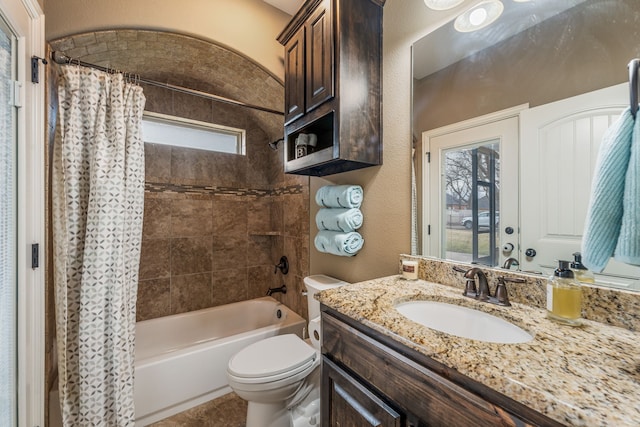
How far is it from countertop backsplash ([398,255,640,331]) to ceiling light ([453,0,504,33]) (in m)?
1.01

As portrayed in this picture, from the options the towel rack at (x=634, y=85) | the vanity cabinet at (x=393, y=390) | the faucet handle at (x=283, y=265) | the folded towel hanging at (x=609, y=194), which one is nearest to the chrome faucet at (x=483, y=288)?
the folded towel hanging at (x=609, y=194)

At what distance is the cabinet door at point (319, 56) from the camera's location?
1.27 metres

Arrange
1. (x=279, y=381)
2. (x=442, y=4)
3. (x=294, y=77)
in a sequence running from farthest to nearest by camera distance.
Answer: (x=294, y=77) → (x=279, y=381) → (x=442, y=4)

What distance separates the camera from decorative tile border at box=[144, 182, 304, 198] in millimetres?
2244

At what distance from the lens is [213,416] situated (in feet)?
5.51

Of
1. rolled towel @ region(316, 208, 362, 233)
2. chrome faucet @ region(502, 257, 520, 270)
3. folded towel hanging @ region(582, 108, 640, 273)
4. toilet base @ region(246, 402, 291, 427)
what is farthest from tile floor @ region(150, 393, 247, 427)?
folded towel hanging @ region(582, 108, 640, 273)

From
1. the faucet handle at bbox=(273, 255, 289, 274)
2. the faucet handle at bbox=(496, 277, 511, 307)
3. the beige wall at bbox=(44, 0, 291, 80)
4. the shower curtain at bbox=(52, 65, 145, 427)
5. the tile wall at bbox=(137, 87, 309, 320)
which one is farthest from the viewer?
the faucet handle at bbox=(273, 255, 289, 274)

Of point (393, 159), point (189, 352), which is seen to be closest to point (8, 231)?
point (189, 352)

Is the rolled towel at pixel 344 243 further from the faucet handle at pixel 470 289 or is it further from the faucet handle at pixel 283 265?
the faucet handle at pixel 283 265

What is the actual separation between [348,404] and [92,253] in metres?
1.35

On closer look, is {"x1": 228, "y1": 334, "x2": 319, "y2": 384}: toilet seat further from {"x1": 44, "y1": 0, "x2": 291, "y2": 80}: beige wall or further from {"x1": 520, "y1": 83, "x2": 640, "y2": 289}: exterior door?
{"x1": 44, "y1": 0, "x2": 291, "y2": 80}: beige wall

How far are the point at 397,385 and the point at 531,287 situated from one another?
59cm

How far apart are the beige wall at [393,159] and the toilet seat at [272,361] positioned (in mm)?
584

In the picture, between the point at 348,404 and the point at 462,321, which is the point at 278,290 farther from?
the point at 462,321
